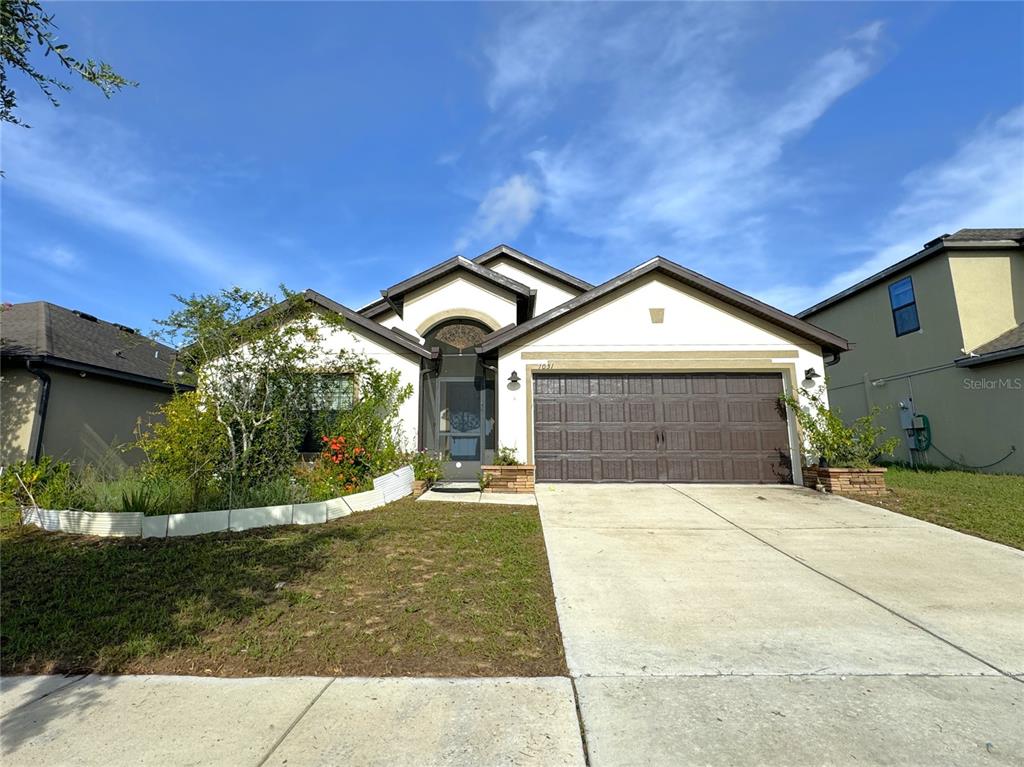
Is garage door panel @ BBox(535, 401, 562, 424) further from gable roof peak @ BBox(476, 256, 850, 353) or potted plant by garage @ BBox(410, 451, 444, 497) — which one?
potted plant by garage @ BBox(410, 451, 444, 497)

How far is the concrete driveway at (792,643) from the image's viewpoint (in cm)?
247

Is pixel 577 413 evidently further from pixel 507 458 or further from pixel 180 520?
pixel 180 520

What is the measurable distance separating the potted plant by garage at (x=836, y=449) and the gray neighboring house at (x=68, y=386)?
13.4 meters

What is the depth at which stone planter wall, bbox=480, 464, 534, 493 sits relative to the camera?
9.95 metres

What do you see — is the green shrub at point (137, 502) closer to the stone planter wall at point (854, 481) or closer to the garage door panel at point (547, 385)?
the garage door panel at point (547, 385)

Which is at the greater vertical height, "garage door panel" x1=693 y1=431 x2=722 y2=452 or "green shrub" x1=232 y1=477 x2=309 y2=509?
"garage door panel" x1=693 y1=431 x2=722 y2=452

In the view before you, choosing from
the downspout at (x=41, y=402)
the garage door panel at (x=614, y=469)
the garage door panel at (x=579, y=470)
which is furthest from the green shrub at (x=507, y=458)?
the downspout at (x=41, y=402)

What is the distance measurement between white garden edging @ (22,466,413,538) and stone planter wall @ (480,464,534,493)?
10.2 feet

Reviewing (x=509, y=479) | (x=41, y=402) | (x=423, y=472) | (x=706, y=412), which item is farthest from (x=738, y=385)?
(x=41, y=402)

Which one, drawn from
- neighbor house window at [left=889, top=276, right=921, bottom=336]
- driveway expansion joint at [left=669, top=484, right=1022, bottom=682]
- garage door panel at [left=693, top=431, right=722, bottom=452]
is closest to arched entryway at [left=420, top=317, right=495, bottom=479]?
garage door panel at [left=693, top=431, right=722, bottom=452]

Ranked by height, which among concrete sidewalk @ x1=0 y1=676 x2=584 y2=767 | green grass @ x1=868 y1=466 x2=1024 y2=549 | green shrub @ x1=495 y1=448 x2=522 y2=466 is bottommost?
concrete sidewalk @ x1=0 y1=676 x2=584 y2=767

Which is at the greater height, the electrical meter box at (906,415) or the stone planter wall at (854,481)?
the electrical meter box at (906,415)

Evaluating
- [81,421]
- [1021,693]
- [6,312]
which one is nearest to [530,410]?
[1021,693]

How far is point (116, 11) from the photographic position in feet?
21.9
